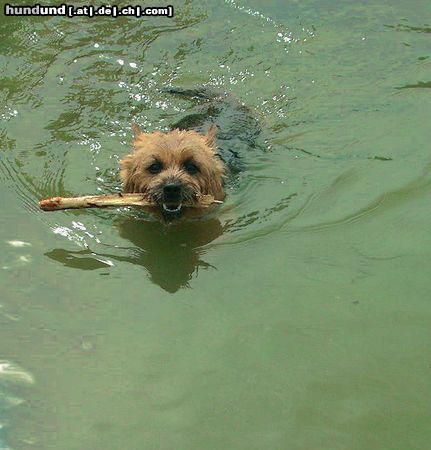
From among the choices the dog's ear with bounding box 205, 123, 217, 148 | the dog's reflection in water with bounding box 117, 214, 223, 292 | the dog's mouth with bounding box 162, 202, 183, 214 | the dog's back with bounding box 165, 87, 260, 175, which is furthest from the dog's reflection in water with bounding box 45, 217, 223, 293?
the dog's back with bounding box 165, 87, 260, 175

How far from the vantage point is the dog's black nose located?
19.9 ft

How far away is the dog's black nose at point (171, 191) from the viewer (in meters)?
6.07

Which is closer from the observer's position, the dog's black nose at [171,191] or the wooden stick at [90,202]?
the wooden stick at [90,202]

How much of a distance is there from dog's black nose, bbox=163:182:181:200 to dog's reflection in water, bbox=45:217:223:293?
389mm

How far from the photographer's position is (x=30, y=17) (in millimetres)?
9844

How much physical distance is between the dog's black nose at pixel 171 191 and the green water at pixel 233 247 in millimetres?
449

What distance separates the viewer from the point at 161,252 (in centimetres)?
618

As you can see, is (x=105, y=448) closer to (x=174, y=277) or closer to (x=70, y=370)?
(x=70, y=370)

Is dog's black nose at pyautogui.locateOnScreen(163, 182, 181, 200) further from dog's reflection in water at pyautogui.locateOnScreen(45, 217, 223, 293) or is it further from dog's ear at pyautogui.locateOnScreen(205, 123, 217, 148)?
dog's ear at pyautogui.locateOnScreen(205, 123, 217, 148)

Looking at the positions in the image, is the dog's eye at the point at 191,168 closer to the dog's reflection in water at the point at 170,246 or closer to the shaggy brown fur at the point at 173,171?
the shaggy brown fur at the point at 173,171

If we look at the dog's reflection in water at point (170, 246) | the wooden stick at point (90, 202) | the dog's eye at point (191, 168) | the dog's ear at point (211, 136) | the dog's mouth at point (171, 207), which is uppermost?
the dog's ear at point (211, 136)

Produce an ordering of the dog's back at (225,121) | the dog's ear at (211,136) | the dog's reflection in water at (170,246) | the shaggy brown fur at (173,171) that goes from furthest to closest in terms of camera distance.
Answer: the dog's back at (225,121) → the dog's ear at (211,136) → the shaggy brown fur at (173,171) → the dog's reflection in water at (170,246)

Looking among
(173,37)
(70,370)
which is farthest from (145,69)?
(70,370)

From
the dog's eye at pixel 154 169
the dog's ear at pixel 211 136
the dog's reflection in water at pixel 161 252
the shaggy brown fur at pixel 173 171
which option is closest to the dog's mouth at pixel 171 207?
the shaggy brown fur at pixel 173 171
